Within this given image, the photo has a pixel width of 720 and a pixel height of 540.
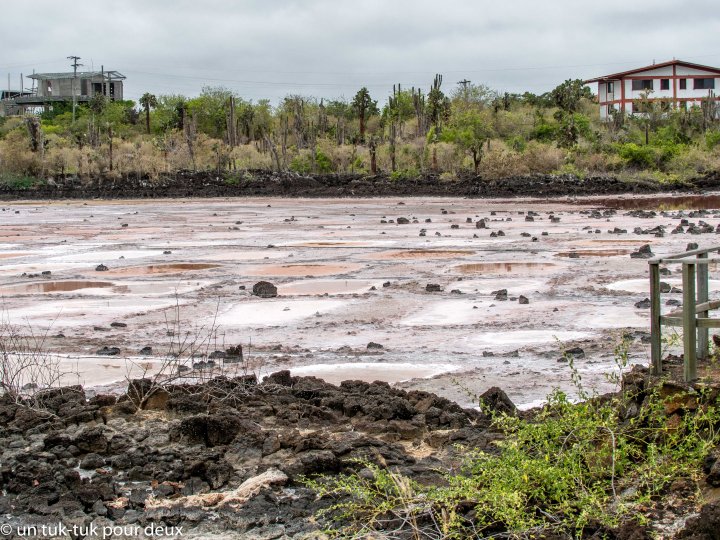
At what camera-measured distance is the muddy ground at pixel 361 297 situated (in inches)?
397

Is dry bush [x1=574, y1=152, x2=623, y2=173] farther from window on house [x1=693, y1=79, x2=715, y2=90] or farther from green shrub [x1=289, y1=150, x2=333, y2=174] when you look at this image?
window on house [x1=693, y1=79, x2=715, y2=90]

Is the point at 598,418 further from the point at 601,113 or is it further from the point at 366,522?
the point at 601,113

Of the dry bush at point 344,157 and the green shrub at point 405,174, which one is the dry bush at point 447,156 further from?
the dry bush at point 344,157

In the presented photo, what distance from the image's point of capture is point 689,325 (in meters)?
7.00

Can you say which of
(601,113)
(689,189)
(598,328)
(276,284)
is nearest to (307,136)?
(601,113)

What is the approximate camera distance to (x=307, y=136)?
81.4m

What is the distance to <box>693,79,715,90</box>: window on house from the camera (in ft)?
303

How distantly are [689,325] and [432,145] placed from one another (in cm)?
5549

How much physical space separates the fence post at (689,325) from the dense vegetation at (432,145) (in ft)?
153

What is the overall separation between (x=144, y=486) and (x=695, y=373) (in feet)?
12.3

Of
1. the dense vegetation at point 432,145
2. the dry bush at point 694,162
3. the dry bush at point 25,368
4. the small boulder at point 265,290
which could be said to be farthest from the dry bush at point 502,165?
the dry bush at point 25,368

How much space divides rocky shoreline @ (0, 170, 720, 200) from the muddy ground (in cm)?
1731

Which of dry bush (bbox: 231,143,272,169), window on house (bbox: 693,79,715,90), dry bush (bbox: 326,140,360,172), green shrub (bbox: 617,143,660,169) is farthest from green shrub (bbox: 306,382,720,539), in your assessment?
window on house (bbox: 693,79,715,90)

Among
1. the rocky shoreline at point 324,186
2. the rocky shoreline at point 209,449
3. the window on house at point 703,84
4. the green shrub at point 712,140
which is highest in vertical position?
the window on house at point 703,84
